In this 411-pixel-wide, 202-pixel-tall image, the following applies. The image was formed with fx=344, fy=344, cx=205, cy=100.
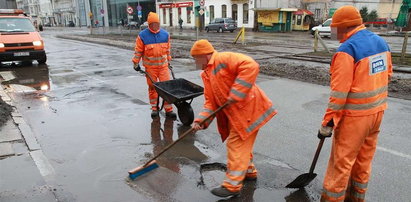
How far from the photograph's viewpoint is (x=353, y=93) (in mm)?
3006

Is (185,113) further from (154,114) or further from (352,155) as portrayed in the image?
(352,155)

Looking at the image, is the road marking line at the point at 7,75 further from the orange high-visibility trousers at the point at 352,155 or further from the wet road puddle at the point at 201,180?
the orange high-visibility trousers at the point at 352,155

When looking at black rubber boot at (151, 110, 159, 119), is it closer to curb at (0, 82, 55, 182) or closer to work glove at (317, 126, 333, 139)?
curb at (0, 82, 55, 182)

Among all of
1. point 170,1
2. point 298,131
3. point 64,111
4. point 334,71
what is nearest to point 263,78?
point 298,131

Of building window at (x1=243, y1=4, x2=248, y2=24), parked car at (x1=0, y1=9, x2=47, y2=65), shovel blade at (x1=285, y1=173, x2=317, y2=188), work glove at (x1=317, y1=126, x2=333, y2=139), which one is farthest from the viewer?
building window at (x1=243, y1=4, x2=248, y2=24)

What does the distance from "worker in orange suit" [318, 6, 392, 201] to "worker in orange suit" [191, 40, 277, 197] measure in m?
0.71

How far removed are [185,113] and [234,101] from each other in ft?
8.89

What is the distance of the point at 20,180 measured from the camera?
4.11 m

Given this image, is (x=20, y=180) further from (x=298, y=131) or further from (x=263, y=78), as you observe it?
(x=263, y=78)

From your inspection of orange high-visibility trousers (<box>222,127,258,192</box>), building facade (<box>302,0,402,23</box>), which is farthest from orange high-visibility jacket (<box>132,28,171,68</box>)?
building facade (<box>302,0,402,23</box>)

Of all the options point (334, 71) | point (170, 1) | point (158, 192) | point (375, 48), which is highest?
point (170, 1)

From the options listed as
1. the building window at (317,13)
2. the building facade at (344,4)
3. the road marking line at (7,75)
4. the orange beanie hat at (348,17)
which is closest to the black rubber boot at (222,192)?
the orange beanie hat at (348,17)

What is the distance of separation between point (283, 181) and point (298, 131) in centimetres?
181

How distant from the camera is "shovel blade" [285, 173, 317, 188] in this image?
3.70 meters
